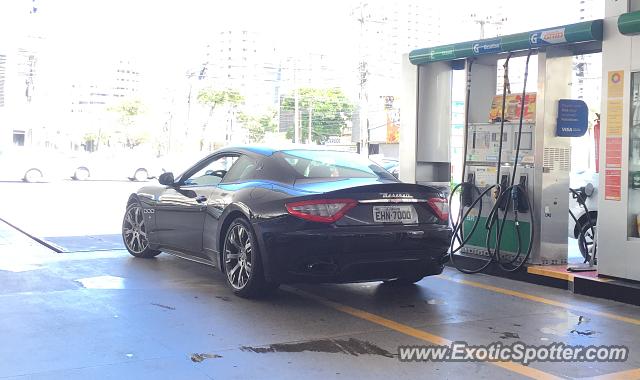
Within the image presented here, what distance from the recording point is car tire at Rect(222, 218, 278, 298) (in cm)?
584

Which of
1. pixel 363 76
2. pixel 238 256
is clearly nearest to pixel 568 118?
pixel 238 256

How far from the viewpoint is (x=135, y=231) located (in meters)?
8.29

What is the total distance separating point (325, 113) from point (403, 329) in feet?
185

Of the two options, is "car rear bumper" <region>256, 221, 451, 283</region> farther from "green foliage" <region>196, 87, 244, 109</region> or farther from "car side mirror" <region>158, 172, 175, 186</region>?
"green foliage" <region>196, 87, 244, 109</region>

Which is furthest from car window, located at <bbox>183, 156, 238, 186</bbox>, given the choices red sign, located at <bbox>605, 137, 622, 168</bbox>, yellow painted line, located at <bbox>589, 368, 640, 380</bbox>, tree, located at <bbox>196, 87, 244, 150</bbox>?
tree, located at <bbox>196, 87, 244, 150</bbox>

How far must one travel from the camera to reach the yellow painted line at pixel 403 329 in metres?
4.16

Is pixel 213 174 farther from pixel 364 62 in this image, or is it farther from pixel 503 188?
pixel 364 62

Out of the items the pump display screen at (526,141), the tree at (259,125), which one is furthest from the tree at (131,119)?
the pump display screen at (526,141)

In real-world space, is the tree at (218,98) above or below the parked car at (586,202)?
above

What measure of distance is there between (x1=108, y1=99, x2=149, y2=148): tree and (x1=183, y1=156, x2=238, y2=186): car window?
54.6 meters

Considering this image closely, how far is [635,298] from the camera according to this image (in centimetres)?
609

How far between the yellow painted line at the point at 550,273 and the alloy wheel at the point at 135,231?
175 inches

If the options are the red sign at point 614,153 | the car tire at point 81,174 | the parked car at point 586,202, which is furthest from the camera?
the car tire at point 81,174

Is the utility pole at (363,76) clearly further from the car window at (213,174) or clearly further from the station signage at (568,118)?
the station signage at (568,118)
